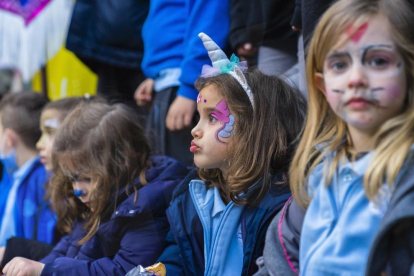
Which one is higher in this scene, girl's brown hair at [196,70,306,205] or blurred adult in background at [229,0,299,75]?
blurred adult in background at [229,0,299,75]

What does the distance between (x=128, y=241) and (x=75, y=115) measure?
0.72m

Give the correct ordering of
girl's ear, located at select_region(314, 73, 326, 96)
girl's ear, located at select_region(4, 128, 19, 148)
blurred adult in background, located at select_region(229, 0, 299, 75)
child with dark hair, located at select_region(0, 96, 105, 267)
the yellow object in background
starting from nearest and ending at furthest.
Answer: girl's ear, located at select_region(314, 73, 326, 96) < blurred adult in background, located at select_region(229, 0, 299, 75) < child with dark hair, located at select_region(0, 96, 105, 267) < girl's ear, located at select_region(4, 128, 19, 148) < the yellow object in background

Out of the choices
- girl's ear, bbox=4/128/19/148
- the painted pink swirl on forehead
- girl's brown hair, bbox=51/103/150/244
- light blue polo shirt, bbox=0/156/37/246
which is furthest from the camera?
girl's ear, bbox=4/128/19/148

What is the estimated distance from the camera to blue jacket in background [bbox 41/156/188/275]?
2484 millimetres

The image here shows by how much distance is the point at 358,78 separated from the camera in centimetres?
156

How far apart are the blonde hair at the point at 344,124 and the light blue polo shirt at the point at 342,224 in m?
0.03

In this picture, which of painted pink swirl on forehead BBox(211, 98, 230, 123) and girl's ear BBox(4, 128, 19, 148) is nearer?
painted pink swirl on forehead BBox(211, 98, 230, 123)

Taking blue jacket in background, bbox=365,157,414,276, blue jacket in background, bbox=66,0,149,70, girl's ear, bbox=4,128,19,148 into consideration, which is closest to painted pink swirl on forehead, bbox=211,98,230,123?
blue jacket in background, bbox=365,157,414,276

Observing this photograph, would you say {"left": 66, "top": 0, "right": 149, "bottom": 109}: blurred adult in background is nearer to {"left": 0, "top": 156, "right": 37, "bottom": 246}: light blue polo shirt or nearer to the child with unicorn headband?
{"left": 0, "top": 156, "right": 37, "bottom": 246}: light blue polo shirt

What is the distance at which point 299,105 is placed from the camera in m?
2.34

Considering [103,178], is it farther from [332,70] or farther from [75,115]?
[332,70]

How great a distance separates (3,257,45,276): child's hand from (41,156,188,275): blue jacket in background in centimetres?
5

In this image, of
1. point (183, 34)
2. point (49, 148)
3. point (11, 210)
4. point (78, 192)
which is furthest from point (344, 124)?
point (11, 210)

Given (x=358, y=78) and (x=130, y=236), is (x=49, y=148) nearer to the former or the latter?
(x=130, y=236)
